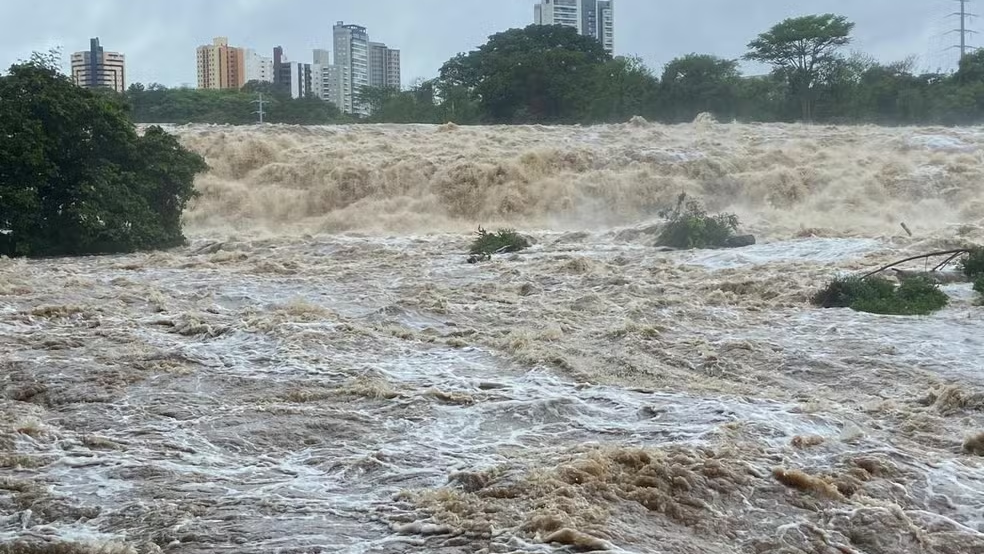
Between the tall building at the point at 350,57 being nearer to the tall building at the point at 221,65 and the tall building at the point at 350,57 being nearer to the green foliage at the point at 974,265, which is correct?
the tall building at the point at 221,65

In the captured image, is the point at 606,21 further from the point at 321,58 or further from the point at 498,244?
the point at 498,244

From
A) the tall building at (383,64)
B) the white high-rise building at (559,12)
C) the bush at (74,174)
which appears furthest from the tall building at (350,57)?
the bush at (74,174)

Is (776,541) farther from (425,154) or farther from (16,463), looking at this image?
(425,154)

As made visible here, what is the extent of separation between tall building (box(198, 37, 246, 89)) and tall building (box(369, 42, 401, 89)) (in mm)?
7476

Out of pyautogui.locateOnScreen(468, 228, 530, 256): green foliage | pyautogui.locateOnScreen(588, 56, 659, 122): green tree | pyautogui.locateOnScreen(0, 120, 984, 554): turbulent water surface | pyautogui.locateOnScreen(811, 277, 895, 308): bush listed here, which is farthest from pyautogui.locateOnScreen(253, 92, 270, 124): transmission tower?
pyautogui.locateOnScreen(811, 277, 895, 308): bush

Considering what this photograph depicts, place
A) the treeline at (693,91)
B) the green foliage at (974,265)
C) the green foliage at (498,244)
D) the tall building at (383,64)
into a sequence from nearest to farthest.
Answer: the green foliage at (974,265), the green foliage at (498,244), the treeline at (693,91), the tall building at (383,64)

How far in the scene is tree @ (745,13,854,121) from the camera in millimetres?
37812

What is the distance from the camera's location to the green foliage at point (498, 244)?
15.0 metres

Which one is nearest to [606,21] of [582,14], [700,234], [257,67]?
[582,14]

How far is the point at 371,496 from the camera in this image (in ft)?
16.1

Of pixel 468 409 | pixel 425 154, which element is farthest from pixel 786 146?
pixel 468 409

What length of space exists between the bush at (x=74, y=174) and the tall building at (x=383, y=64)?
44606 millimetres

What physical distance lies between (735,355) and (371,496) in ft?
13.3

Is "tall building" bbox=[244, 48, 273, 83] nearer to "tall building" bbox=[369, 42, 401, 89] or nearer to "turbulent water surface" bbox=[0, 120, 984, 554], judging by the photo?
"tall building" bbox=[369, 42, 401, 89]
